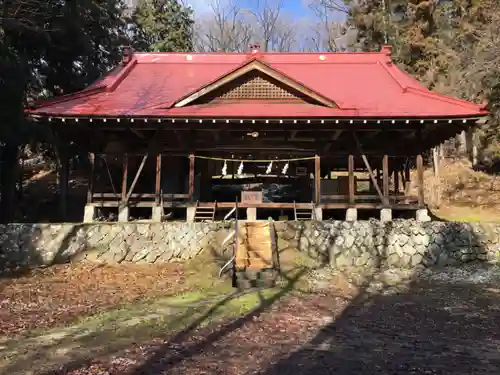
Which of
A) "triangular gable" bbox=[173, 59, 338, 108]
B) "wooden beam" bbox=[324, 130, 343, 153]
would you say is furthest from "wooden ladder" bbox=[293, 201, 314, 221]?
"triangular gable" bbox=[173, 59, 338, 108]

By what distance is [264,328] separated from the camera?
6.54 metres

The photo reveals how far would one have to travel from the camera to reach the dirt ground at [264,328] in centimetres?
498

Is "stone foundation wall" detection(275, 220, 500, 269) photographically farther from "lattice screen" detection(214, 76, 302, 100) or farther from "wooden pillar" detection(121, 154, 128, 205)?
"wooden pillar" detection(121, 154, 128, 205)

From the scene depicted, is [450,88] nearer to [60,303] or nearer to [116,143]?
[116,143]

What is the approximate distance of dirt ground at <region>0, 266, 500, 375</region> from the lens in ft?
16.3

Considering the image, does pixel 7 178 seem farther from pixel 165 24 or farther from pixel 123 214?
pixel 165 24

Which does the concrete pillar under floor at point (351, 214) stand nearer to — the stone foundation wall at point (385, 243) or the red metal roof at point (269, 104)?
the stone foundation wall at point (385, 243)

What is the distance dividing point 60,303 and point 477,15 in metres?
27.1

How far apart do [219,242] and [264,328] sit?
5481 mm

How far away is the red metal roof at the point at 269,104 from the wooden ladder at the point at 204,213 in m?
2.89

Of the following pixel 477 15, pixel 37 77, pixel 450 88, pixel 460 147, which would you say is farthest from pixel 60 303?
pixel 460 147

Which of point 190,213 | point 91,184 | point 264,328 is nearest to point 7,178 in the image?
point 91,184

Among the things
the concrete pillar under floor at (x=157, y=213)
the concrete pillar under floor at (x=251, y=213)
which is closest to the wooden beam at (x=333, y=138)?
the concrete pillar under floor at (x=251, y=213)

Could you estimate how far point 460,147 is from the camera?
3400cm
